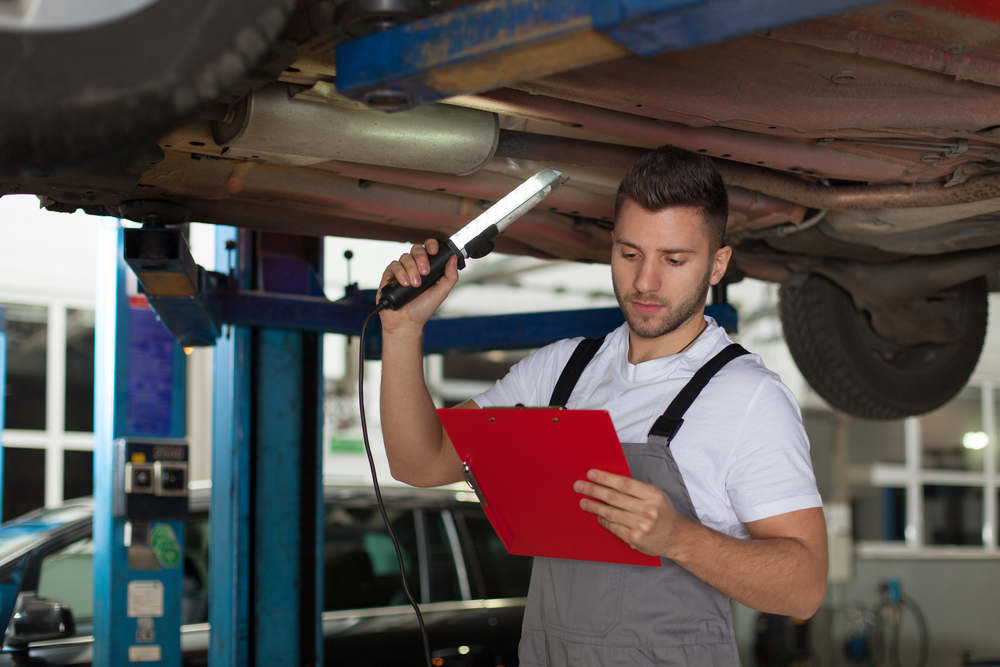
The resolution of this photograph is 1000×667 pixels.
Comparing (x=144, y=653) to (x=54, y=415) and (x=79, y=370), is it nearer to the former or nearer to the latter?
(x=54, y=415)

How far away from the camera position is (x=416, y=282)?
1538 mm

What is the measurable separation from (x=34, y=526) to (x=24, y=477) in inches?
163

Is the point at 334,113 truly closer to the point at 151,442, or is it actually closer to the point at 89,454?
the point at 151,442

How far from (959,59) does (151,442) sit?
253 centimetres

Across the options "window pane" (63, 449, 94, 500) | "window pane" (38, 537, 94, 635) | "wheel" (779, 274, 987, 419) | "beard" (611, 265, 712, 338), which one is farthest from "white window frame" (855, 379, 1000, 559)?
"beard" (611, 265, 712, 338)

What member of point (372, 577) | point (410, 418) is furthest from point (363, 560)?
point (410, 418)

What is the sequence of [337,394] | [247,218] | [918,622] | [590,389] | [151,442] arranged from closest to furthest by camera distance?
[590,389] < [247,218] < [151,442] < [337,394] < [918,622]

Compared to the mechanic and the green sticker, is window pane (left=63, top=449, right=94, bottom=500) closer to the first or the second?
the green sticker

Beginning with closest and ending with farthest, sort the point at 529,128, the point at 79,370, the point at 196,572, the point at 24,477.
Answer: the point at 529,128 < the point at 196,572 < the point at 24,477 < the point at 79,370

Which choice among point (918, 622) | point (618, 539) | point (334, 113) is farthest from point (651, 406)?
point (918, 622)

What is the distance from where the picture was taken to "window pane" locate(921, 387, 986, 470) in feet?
33.1

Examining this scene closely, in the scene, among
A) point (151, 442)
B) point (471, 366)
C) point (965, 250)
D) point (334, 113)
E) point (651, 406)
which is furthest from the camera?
point (471, 366)

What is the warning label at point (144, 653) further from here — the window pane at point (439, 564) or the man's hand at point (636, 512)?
the man's hand at point (636, 512)

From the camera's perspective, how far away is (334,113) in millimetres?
1469
